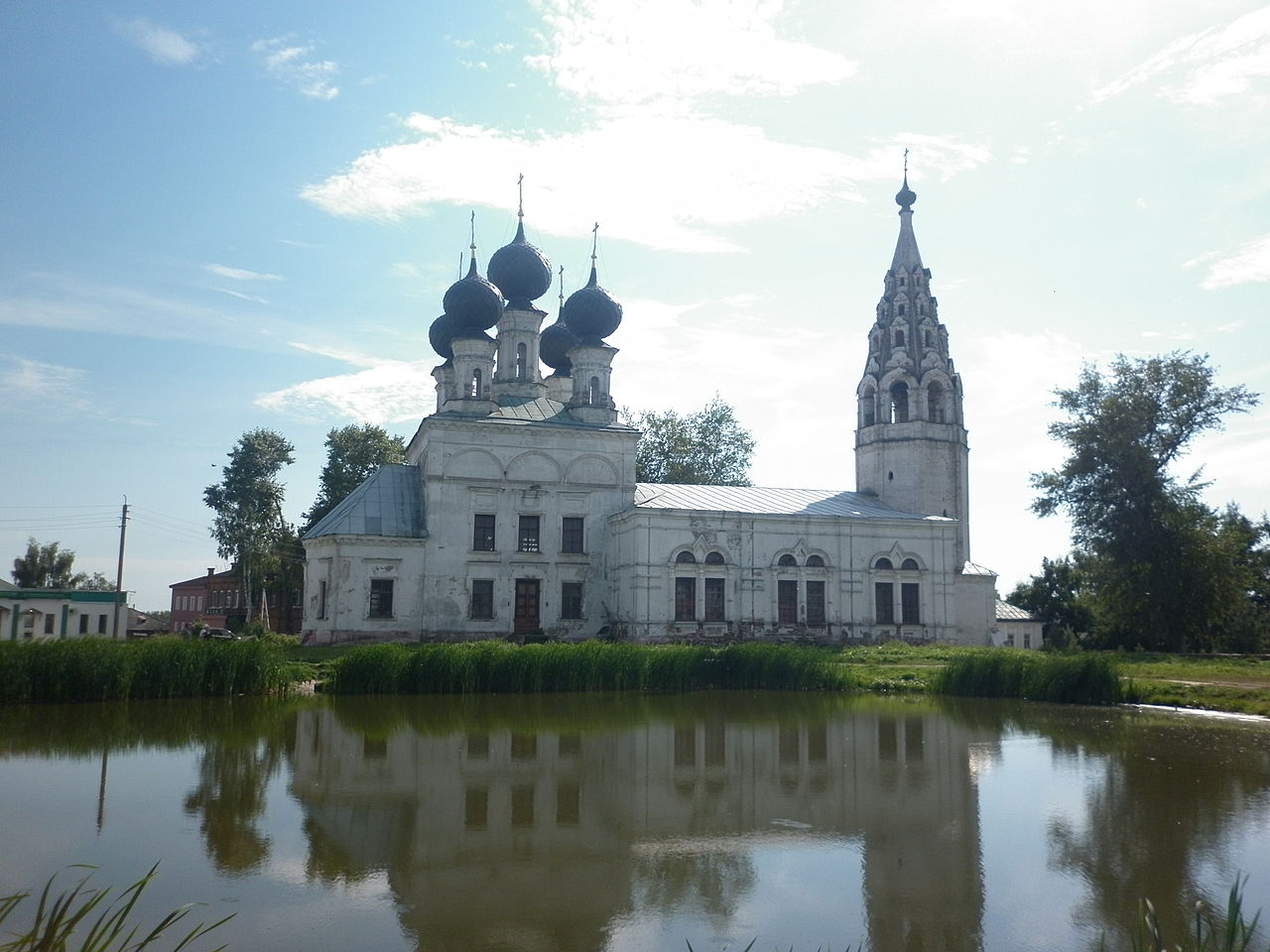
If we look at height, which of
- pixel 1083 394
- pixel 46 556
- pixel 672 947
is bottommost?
pixel 672 947

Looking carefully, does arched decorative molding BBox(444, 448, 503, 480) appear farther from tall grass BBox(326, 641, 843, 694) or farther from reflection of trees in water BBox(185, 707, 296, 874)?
reflection of trees in water BBox(185, 707, 296, 874)

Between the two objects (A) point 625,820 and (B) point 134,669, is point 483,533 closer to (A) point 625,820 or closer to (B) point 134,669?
(B) point 134,669

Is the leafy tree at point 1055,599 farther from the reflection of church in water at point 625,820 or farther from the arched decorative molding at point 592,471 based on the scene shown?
the reflection of church in water at point 625,820

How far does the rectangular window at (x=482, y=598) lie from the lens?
32281mm

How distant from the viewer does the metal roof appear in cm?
3369

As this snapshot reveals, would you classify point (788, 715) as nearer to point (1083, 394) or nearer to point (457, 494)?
point (457, 494)

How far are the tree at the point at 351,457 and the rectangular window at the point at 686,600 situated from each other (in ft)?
59.6

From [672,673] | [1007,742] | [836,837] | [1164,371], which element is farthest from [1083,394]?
[836,837]

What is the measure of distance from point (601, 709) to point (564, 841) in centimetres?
1003

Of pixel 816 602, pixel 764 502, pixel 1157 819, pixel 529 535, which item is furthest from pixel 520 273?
pixel 1157 819

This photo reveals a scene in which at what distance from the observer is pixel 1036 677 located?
21.6m

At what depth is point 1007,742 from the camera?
51.0ft

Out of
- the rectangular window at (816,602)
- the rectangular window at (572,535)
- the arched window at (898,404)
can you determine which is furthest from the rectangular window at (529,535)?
the arched window at (898,404)

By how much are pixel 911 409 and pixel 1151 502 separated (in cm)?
833
